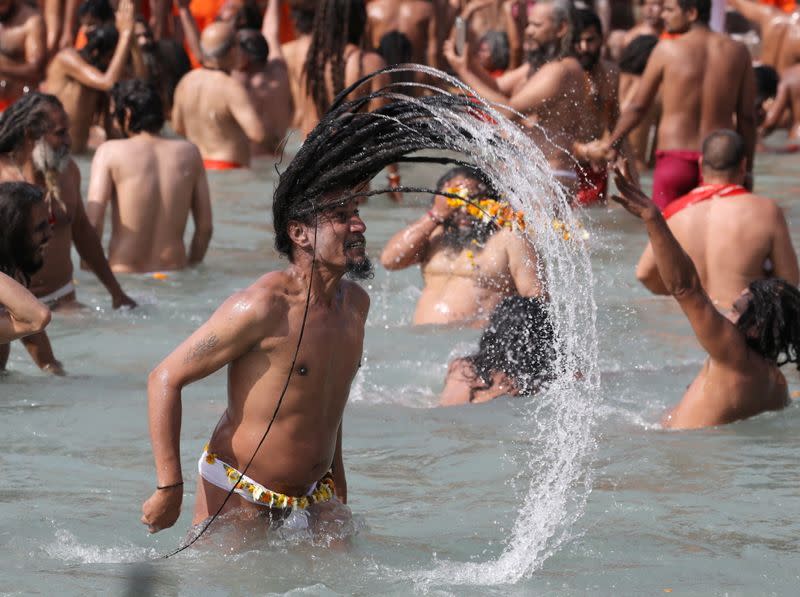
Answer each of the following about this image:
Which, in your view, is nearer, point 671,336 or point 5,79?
point 671,336

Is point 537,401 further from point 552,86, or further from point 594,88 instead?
point 594,88

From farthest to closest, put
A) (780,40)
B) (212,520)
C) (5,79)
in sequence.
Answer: (780,40)
(5,79)
(212,520)

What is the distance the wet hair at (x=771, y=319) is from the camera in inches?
217

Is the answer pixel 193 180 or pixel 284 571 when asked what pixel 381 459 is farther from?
pixel 193 180

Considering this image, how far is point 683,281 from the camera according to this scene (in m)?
5.07

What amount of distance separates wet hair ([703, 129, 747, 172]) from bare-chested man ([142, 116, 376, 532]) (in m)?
3.34

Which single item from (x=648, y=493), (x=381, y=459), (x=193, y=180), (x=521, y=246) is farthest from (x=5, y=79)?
(x=648, y=493)

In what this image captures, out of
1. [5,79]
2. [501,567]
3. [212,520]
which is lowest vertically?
[5,79]

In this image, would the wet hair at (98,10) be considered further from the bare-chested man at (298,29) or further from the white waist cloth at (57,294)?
the white waist cloth at (57,294)

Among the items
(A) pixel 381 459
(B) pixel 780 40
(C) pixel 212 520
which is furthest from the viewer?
(B) pixel 780 40

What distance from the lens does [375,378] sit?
6.94 metres

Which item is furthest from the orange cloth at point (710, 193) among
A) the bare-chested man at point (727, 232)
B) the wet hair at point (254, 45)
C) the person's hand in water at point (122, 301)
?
the wet hair at point (254, 45)

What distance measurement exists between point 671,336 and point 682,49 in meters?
2.17

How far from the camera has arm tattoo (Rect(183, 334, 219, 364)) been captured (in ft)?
12.2
